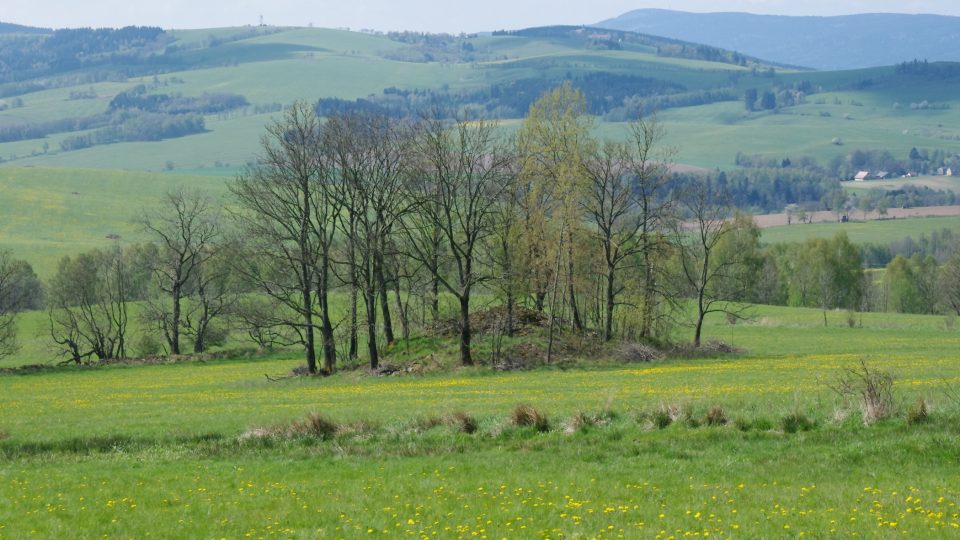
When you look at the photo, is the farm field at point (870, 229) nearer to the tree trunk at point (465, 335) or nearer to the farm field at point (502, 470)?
the tree trunk at point (465, 335)

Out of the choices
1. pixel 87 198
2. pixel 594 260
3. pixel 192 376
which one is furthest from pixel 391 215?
pixel 87 198

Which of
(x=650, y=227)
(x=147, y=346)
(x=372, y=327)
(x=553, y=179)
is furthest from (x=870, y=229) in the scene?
(x=372, y=327)

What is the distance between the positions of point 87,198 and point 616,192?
119936 millimetres

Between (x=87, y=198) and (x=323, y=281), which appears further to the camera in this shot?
(x=87, y=198)

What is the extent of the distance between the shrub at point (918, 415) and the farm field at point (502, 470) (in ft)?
0.57

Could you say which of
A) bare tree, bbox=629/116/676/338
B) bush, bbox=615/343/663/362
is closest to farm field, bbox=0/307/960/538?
bush, bbox=615/343/663/362

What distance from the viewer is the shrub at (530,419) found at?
68.3ft

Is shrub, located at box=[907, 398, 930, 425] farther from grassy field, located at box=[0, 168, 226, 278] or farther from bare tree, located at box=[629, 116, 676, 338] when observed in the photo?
grassy field, located at box=[0, 168, 226, 278]

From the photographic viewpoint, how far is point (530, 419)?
827 inches

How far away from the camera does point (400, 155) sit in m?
49.2

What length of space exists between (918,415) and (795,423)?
7.69 feet

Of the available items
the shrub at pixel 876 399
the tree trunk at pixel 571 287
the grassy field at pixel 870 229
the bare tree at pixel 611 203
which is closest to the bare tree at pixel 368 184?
the tree trunk at pixel 571 287

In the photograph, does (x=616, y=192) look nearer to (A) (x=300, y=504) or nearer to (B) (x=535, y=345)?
(B) (x=535, y=345)

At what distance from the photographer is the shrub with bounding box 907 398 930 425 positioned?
18594 millimetres
